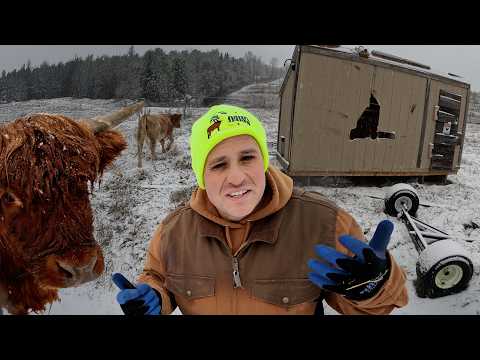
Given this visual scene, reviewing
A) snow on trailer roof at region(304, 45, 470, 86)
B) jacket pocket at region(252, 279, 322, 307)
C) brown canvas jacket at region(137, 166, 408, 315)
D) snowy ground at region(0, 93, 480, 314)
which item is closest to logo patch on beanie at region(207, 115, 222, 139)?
brown canvas jacket at region(137, 166, 408, 315)

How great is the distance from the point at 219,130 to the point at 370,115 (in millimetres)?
4048

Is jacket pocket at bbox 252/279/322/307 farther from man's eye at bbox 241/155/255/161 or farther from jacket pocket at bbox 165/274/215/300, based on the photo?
man's eye at bbox 241/155/255/161

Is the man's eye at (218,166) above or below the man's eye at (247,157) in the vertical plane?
below

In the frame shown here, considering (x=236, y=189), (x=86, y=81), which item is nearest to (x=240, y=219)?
(x=236, y=189)

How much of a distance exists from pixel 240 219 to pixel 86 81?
4200 millimetres

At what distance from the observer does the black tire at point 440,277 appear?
281 cm

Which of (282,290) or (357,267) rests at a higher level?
(357,267)

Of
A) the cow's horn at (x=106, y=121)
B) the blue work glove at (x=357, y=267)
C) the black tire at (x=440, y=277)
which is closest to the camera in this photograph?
the blue work glove at (x=357, y=267)

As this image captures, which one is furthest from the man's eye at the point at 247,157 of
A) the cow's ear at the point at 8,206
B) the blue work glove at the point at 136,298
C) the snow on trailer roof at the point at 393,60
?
the snow on trailer roof at the point at 393,60

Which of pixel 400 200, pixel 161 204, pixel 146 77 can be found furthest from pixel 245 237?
pixel 146 77

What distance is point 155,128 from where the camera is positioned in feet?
15.7

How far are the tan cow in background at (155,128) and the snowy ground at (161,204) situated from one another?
0.10 metres

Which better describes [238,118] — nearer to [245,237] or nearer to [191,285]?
[245,237]

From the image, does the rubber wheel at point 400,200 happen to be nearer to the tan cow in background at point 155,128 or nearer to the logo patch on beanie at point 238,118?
the tan cow in background at point 155,128
